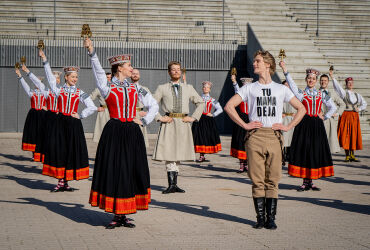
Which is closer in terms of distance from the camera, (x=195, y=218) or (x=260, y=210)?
(x=260, y=210)

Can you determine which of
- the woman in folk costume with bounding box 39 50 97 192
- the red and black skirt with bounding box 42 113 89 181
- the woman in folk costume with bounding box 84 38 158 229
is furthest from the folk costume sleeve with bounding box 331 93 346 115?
the woman in folk costume with bounding box 84 38 158 229

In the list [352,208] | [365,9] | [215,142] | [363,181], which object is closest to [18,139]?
[215,142]

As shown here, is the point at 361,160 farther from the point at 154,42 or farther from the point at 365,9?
the point at 365,9

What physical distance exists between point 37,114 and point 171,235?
969cm

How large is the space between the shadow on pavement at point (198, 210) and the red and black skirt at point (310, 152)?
8.28ft

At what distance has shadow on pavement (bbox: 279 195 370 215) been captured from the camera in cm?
855

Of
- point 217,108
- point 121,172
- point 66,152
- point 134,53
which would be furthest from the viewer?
point 134,53

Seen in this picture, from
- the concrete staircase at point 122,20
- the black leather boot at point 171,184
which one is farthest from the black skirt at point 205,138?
the concrete staircase at point 122,20

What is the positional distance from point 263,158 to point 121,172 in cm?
161

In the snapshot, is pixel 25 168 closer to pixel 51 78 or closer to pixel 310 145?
pixel 51 78

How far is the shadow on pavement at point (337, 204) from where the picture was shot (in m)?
8.55

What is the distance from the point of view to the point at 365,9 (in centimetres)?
3108

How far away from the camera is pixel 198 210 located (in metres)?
8.40

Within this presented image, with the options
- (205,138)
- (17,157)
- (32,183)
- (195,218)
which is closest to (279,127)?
(195,218)
